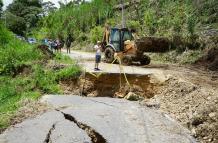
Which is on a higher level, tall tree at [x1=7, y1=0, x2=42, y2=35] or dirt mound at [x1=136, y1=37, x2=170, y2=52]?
tall tree at [x1=7, y1=0, x2=42, y2=35]

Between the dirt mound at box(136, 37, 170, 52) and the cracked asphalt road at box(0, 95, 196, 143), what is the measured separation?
8.75 meters

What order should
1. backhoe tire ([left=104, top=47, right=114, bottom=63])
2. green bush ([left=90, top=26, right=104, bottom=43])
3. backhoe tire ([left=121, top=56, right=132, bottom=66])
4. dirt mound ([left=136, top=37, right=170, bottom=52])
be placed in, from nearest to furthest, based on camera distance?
backhoe tire ([left=121, top=56, right=132, bottom=66]), dirt mound ([left=136, top=37, right=170, bottom=52]), backhoe tire ([left=104, top=47, right=114, bottom=63]), green bush ([left=90, top=26, right=104, bottom=43])

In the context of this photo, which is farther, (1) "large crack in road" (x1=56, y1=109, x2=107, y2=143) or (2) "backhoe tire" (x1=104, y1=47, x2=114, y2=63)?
(2) "backhoe tire" (x1=104, y1=47, x2=114, y2=63)

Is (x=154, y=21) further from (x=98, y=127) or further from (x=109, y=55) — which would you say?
(x=98, y=127)

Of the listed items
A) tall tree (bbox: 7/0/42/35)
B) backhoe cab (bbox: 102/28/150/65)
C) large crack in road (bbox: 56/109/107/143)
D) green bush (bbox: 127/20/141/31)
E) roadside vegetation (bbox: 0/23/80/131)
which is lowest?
large crack in road (bbox: 56/109/107/143)

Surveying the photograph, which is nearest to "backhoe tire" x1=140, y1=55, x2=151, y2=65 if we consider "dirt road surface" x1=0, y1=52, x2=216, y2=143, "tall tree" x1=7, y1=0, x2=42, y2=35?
"dirt road surface" x1=0, y1=52, x2=216, y2=143

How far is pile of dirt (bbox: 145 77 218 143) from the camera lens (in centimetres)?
1099

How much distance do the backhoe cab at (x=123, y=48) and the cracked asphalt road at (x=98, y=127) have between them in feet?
27.7

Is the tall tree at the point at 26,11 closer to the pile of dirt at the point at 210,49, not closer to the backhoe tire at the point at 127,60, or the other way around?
the pile of dirt at the point at 210,49

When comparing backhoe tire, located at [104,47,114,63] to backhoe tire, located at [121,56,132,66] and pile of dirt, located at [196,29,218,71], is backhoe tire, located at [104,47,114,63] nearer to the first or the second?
backhoe tire, located at [121,56,132,66]

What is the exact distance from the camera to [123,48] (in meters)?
22.2

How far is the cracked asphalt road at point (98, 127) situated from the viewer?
32.2 feet

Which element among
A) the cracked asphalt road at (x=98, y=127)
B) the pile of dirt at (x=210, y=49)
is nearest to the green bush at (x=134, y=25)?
the pile of dirt at (x=210, y=49)

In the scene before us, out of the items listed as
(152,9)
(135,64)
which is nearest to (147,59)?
(135,64)
